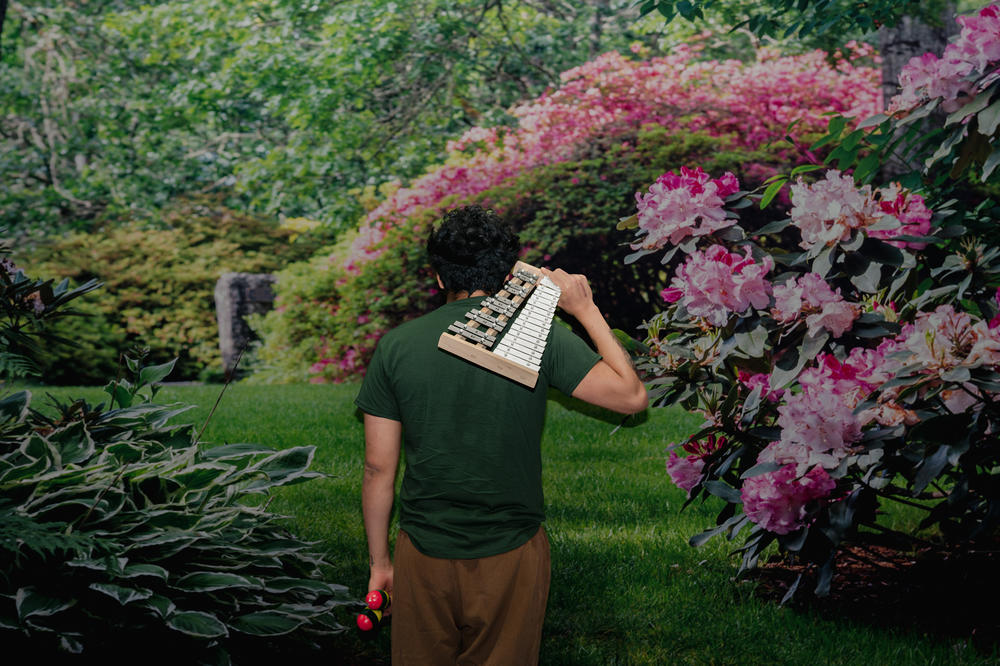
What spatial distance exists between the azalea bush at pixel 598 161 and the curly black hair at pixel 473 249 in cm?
679

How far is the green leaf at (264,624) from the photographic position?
2891 mm

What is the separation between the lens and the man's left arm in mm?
2312

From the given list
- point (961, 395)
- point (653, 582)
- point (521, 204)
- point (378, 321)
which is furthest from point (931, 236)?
point (378, 321)

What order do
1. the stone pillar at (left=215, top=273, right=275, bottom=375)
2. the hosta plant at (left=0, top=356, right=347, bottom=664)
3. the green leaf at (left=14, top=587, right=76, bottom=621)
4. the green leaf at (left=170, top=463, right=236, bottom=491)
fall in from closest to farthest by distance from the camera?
the green leaf at (left=14, top=587, right=76, bottom=621), the hosta plant at (left=0, top=356, right=347, bottom=664), the green leaf at (left=170, top=463, right=236, bottom=491), the stone pillar at (left=215, top=273, right=275, bottom=375)

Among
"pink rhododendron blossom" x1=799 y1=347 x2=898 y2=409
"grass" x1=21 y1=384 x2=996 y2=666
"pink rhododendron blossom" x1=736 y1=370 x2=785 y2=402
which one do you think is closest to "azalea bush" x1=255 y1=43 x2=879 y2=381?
"grass" x1=21 y1=384 x2=996 y2=666

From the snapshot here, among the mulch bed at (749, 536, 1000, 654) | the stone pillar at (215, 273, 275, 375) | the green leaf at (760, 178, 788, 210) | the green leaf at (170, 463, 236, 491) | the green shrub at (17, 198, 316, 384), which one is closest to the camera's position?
the green leaf at (170, 463, 236, 491)

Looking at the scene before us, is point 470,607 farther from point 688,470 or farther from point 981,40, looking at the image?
point 981,40

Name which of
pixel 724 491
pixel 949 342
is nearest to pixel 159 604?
pixel 724 491

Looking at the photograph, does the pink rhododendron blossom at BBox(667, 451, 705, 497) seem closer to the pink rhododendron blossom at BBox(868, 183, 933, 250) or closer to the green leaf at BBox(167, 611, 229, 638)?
the pink rhododendron blossom at BBox(868, 183, 933, 250)

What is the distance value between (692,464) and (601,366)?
153cm

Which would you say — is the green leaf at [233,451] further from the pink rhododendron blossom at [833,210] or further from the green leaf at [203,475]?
the pink rhododendron blossom at [833,210]

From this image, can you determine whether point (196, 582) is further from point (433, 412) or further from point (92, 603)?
point (433, 412)

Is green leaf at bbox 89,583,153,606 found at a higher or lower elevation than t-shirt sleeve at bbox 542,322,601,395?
lower

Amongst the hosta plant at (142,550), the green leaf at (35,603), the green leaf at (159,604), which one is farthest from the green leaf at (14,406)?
the green leaf at (159,604)
